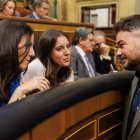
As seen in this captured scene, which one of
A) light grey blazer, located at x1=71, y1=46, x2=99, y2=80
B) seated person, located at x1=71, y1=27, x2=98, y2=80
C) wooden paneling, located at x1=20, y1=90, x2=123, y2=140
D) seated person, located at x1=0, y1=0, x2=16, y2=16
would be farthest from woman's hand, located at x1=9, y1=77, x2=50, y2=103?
seated person, located at x1=0, y1=0, x2=16, y2=16

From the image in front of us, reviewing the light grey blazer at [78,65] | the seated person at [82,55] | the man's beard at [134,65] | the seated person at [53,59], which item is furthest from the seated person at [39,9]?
the man's beard at [134,65]

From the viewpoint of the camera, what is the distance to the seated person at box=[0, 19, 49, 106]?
46.3 inches

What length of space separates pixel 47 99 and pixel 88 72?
2034 mm

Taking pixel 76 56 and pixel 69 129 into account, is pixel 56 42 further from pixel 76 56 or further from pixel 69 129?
pixel 76 56

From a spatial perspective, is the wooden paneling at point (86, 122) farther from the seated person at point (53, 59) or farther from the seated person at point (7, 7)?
the seated person at point (7, 7)

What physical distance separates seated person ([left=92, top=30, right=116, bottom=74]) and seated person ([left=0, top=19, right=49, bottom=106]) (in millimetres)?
2329

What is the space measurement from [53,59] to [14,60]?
69 centimetres

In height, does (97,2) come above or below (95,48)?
above

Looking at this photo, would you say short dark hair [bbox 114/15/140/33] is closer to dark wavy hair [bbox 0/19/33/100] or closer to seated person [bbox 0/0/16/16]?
dark wavy hair [bbox 0/19/33/100]

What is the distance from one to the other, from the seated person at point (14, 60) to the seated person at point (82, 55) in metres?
1.50

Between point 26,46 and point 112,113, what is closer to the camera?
point 26,46

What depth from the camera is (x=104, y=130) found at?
1.51m

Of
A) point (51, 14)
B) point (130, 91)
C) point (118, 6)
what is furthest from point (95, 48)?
point (51, 14)

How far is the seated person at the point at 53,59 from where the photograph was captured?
1829 millimetres
